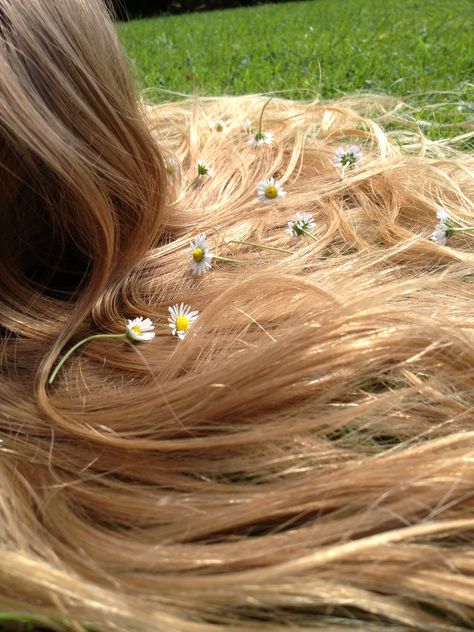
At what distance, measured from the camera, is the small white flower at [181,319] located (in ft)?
3.98

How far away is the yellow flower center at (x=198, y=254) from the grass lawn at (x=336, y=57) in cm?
88

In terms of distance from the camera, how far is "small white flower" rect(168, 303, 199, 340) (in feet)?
3.98

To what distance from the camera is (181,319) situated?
1228 millimetres

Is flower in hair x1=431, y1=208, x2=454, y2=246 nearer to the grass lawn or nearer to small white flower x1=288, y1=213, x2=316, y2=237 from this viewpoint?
small white flower x1=288, y1=213, x2=316, y2=237

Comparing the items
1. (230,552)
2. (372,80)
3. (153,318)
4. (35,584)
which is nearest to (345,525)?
(230,552)

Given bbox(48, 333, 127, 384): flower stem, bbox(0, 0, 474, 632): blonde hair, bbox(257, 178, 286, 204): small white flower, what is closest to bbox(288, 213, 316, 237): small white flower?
bbox(0, 0, 474, 632): blonde hair

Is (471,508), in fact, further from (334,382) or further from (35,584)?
(35,584)

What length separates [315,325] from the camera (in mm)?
991

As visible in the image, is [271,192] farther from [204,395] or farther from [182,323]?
[204,395]

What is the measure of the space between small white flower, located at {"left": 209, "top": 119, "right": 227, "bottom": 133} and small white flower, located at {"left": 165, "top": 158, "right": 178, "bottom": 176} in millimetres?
448

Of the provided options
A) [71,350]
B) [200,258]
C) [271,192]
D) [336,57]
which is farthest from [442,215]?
[336,57]

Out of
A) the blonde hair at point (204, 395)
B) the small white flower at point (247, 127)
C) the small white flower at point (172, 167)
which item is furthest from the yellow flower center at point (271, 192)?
the small white flower at point (247, 127)

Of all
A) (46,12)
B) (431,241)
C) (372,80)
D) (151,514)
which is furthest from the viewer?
(372,80)

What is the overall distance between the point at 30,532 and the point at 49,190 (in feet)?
2.00
